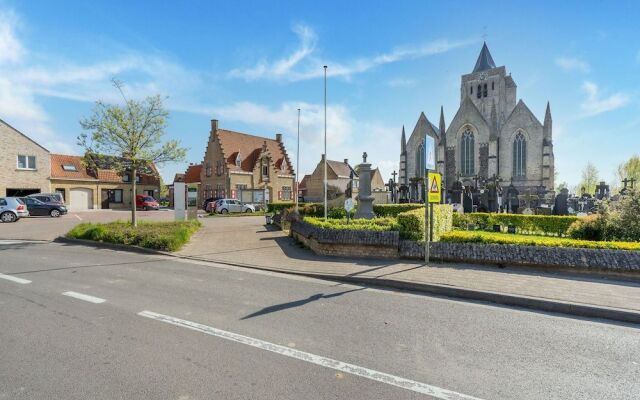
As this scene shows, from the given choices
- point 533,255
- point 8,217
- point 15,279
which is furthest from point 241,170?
point 533,255

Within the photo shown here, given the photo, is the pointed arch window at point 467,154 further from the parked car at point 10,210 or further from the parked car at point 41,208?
the parked car at point 10,210

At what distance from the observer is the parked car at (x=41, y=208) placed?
25.9 meters

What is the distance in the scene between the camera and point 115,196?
4184cm

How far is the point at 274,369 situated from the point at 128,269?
22.8 feet

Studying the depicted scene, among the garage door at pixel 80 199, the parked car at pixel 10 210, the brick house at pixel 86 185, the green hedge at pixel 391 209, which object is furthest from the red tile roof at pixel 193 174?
the green hedge at pixel 391 209

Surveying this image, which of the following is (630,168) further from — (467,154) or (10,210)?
(10,210)

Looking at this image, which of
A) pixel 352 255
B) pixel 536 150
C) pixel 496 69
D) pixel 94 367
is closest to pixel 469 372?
pixel 94 367

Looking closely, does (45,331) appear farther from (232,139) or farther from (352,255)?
(232,139)

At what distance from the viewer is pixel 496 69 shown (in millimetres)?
56719

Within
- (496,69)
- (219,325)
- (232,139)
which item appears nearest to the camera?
(219,325)

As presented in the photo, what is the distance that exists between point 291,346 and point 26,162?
1671 inches

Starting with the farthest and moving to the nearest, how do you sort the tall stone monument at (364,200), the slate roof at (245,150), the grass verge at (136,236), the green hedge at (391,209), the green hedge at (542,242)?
the slate roof at (245,150) → the green hedge at (391,209) → the tall stone monument at (364,200) → the grass verge at (136,236) → the green hedge at (542,242)

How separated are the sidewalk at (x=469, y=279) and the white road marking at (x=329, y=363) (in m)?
3.69

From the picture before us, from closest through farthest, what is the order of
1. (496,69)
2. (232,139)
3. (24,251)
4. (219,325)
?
(219,325) < (24,251) < (232,139) < (496,69)
